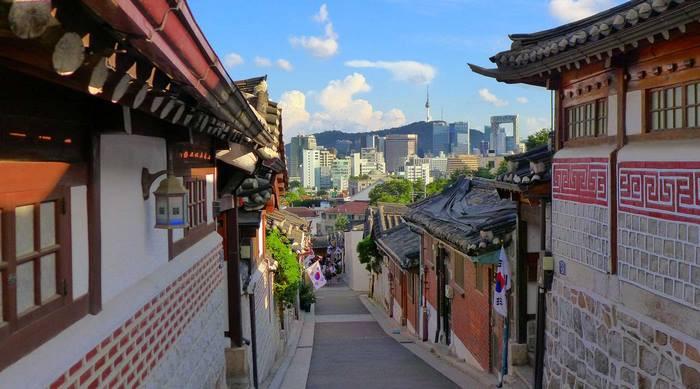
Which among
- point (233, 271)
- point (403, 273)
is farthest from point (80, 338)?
point (403, 273)

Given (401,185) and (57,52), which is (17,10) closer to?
(57,52)

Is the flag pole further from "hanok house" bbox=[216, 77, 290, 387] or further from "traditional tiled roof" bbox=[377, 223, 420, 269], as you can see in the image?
"traditional tiled roof" bbox=[377, 223, 420, 269]

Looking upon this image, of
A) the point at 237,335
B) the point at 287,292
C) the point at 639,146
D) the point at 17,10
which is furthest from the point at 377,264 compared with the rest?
the point at 17,10

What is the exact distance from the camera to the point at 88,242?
427 centimetres

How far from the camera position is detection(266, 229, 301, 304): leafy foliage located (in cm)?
2052

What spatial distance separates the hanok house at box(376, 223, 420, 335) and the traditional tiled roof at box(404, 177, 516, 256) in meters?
3.30

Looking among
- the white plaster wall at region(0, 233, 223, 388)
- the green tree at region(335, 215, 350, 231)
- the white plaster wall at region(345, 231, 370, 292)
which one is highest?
the white plaster wall at region(0, 233, 223, 388)

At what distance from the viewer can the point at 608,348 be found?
782 cm

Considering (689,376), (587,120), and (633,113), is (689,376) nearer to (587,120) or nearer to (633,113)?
(633,113)

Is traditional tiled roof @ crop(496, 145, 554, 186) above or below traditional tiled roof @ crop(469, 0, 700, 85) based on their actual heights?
below

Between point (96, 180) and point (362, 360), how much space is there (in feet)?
49.2

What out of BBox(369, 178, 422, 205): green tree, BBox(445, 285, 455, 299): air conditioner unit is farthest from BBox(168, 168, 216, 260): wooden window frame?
BBox(369, 178, 422, 205): green tree

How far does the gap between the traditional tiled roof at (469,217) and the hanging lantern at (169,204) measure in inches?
331

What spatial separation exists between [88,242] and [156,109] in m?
1.07
